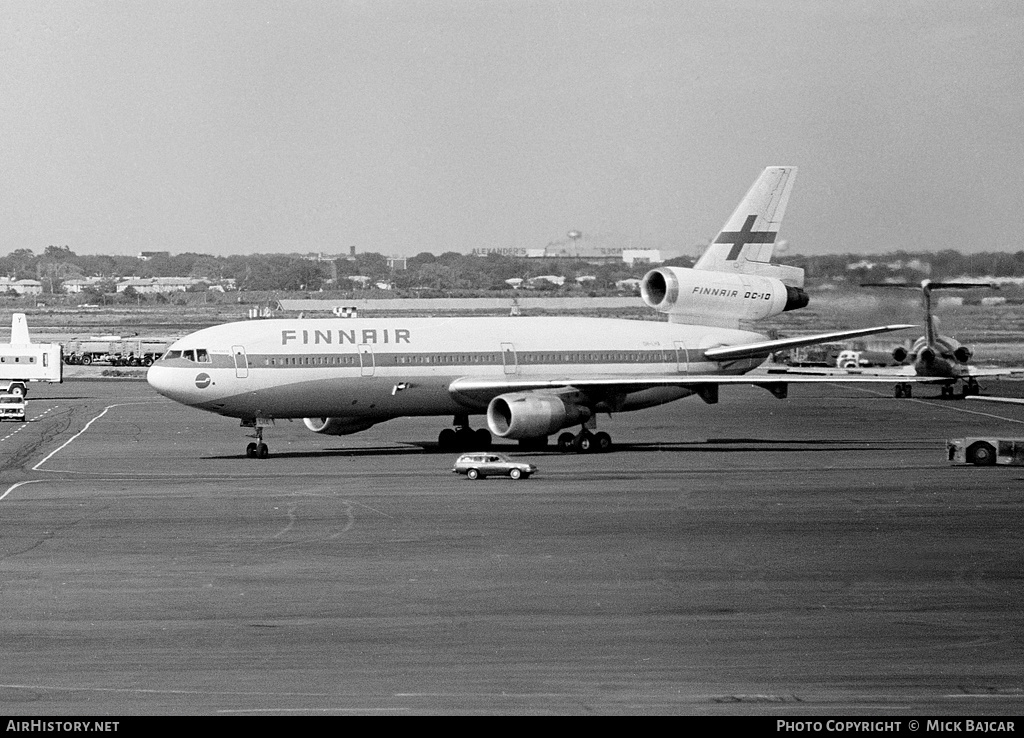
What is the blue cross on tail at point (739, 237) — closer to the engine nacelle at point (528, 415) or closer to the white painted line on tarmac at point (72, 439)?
the engine nacelle at point (528, 415)

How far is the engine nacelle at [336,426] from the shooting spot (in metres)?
56.6

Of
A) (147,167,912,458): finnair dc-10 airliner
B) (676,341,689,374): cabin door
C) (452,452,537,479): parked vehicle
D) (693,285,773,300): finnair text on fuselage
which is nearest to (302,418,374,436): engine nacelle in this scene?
(147,167,912,458): finnair dc-10 airliner

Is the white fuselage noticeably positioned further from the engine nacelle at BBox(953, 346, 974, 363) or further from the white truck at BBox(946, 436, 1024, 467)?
the engine nacelle at BBox(953, 346, 974, 363)

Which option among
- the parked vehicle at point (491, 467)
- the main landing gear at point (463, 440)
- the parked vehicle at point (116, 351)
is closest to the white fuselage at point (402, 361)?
the main landing gear at point (463, 440)

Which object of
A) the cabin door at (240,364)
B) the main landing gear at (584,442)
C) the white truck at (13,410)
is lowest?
the white truck at (13,410)

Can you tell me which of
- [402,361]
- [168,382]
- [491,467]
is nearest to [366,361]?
[402,361]

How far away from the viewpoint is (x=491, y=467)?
46562 mm

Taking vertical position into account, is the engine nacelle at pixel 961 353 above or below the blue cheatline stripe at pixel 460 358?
below

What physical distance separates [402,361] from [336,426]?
4.56 m

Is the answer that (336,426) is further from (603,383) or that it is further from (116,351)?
(116,351)

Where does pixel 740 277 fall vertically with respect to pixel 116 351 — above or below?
above

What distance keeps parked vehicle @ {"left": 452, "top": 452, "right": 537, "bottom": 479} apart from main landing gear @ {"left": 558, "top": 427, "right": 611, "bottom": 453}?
862cm

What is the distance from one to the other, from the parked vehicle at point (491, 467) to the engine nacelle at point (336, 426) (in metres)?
10.6

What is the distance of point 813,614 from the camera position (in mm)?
25891
